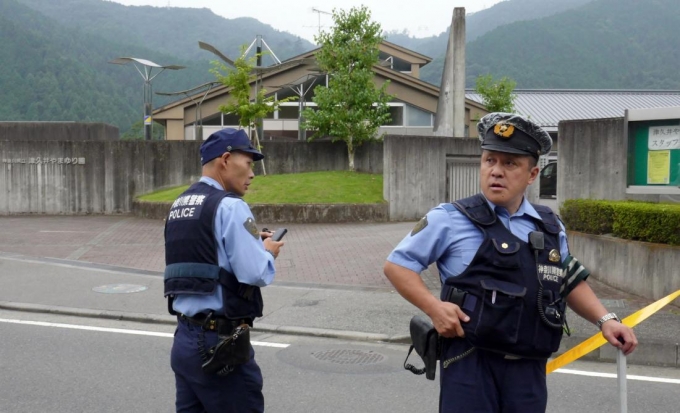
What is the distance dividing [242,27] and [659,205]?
611 ft

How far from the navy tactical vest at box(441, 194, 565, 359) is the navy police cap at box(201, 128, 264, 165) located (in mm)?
1263

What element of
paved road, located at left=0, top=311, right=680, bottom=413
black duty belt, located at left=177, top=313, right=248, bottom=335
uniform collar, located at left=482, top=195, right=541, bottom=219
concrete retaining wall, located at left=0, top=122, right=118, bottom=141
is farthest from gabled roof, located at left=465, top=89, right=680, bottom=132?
black duty belt, located at left=177, top=313, right=248, bottom=335

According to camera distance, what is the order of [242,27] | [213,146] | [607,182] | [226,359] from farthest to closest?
1. [242,27]
2. [607,182]
3. [213,146]
4. [226,359]

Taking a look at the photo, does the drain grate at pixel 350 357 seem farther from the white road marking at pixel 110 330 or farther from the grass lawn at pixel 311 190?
the grass lawn at pixel 311 190

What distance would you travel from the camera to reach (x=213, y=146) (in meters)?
3.84

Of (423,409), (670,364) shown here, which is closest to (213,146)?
(423,409)

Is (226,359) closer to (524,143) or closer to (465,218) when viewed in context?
(465,218)

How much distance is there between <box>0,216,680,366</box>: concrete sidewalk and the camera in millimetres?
8492

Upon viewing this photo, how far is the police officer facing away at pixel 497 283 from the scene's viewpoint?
304 cm

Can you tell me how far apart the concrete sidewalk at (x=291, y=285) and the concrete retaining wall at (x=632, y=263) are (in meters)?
0.23

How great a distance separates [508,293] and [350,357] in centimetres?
468

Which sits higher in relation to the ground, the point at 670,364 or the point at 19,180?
the point at 19,180

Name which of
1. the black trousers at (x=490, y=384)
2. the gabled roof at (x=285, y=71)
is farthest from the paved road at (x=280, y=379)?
the gabled roof at (x=285, y=71)

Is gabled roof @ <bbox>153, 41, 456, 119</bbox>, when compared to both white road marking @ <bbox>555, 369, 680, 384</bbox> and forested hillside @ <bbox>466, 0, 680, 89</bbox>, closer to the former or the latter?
white road marking @ <bbox>555, 369, 680, 384</bbox>
